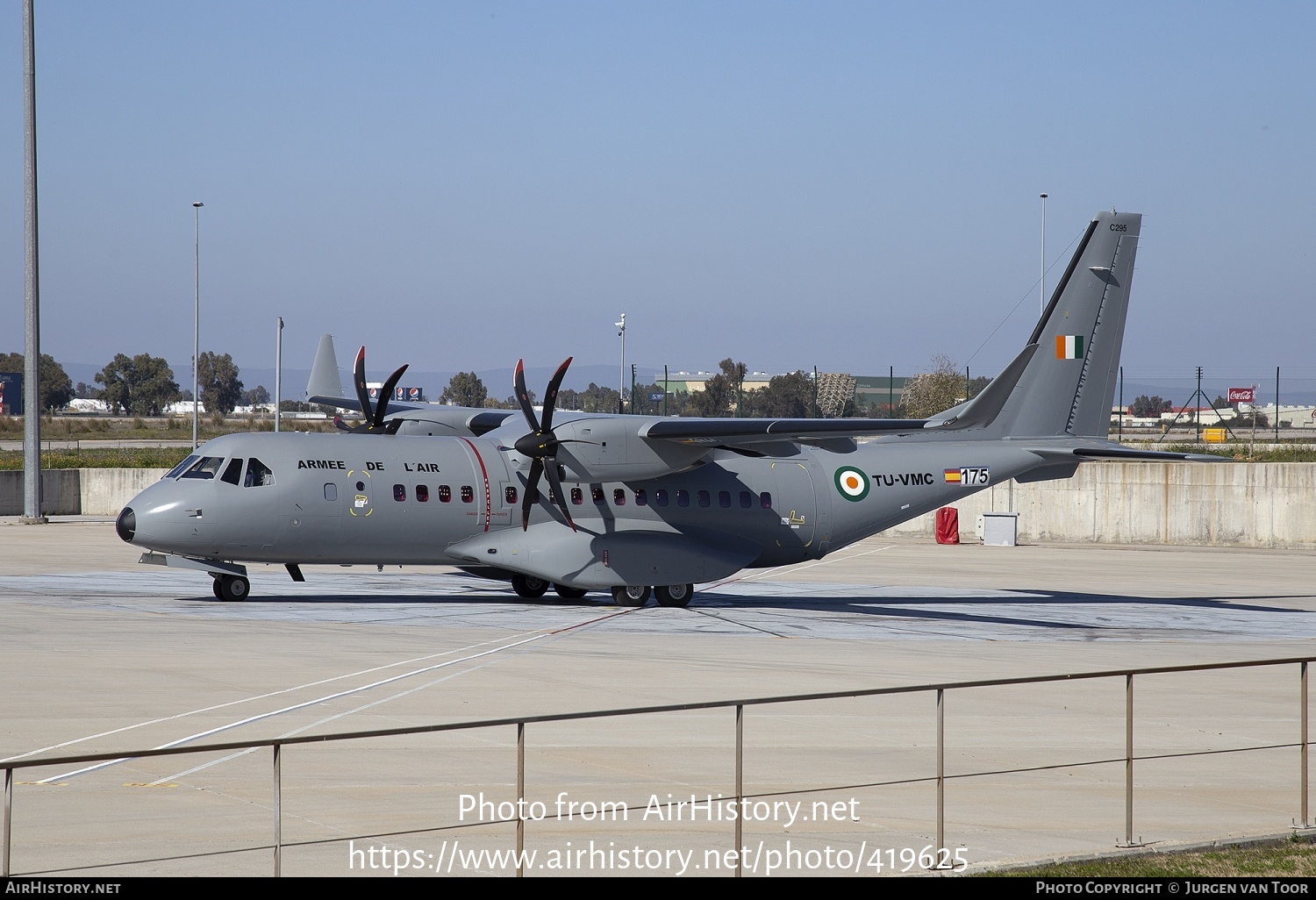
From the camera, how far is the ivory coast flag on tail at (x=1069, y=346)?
29.6m

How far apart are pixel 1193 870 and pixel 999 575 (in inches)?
1028

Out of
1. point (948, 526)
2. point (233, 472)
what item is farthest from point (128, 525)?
point (948, 526)

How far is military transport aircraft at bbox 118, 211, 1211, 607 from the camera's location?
972 inches

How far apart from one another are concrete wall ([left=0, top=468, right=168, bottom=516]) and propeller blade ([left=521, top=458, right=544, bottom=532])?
3031 centimetres

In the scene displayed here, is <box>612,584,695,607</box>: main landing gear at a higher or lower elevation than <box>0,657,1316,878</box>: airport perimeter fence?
lower

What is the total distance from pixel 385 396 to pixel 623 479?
5999 mm

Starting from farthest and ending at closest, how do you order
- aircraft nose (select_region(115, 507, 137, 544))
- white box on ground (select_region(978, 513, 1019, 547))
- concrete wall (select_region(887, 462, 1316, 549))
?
white box on ground (select_region(978, 513, 1019, 547)) < concrete wall (select_region(887, 462, 1316, 549)) < aircraft nose (select_region(115, 507, 137, 544))

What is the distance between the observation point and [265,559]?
25109mm

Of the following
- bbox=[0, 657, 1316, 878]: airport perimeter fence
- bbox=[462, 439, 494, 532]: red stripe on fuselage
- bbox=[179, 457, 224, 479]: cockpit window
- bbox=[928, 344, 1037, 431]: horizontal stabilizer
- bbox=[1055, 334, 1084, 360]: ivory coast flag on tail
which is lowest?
bbox=[0, 657, 1316, 878]: airport perimeter fence

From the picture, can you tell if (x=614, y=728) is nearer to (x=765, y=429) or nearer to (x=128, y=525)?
(x=765, y=429)

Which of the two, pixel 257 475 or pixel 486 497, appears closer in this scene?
pixel 257 475

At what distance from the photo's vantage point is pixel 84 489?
5384cm

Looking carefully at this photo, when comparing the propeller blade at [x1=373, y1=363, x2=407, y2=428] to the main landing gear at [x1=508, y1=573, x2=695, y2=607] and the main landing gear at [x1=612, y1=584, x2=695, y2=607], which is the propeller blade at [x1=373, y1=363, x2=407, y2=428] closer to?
the main landing gear at [x1=508, y1=573, x2=695, y2=607]

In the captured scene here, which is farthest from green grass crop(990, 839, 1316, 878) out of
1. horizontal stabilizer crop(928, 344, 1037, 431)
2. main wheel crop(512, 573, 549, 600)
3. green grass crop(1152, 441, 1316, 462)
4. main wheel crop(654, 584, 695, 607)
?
green grass crop(1152, 441, 1316, 462)
